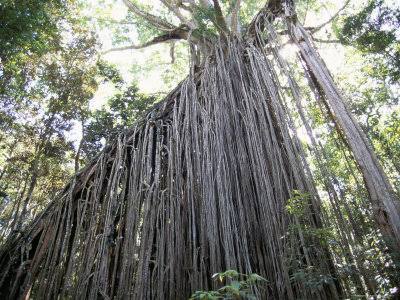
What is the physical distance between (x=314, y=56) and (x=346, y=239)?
197 centimetres

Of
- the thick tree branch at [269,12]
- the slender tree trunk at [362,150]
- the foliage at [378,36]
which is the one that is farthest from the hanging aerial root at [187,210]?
the foliage at [378,36]

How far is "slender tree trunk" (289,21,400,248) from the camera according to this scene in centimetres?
240

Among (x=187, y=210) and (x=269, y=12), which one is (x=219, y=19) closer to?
(x=269, y=12)

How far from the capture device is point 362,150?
110 inches

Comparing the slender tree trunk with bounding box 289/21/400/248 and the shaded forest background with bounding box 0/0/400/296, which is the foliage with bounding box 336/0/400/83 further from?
the slender tree trunk with bounding box 289/21/400/248

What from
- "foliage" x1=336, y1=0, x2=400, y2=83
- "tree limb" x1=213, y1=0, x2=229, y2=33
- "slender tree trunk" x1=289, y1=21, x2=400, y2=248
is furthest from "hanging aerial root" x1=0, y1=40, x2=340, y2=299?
"foliage" x1=336, y1=0, x2=400, y2=83

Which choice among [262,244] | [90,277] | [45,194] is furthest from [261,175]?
[45,194]

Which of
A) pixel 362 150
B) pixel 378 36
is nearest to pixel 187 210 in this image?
pixel 362 150

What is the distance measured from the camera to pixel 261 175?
302 cm

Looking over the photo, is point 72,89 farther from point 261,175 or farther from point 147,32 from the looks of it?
point 261,175

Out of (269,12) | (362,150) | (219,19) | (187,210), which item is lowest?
(187,210)

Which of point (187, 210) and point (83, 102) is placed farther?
point (83, 102)

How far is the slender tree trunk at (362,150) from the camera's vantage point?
2.40m

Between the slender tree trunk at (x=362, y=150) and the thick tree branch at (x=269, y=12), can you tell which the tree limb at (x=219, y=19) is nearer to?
the thick tree branch at (x=269, y=12)
